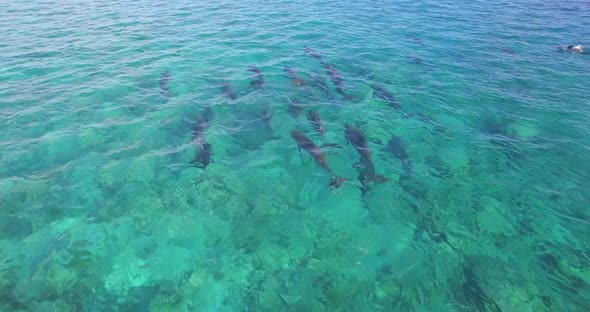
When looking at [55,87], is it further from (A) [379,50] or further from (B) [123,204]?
(A) [379,50]

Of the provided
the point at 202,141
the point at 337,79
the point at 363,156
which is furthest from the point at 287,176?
the point at 337,79

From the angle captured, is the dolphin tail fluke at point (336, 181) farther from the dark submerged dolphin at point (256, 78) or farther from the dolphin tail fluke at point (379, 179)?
the dark submerged dolphin at point (256, 78)

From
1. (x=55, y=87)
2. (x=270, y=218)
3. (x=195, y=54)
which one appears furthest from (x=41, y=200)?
(x=195, y=54)

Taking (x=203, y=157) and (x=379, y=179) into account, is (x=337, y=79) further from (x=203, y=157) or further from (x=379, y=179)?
(x=203, y=157)

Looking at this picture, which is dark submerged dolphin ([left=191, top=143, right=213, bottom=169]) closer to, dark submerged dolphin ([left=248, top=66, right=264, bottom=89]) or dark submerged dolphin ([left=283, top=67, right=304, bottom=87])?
dark submerged dolphin ([left=248, top=66, right=264, bottom=89])

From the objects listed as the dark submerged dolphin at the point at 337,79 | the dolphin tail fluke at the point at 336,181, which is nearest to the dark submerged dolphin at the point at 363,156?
the dolphin tail fluke at the point at 336,181

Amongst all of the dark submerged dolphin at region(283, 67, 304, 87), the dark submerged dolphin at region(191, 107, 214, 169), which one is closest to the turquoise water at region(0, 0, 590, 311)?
the dark submerged dolphin at region(191, 107, 214, 169)
